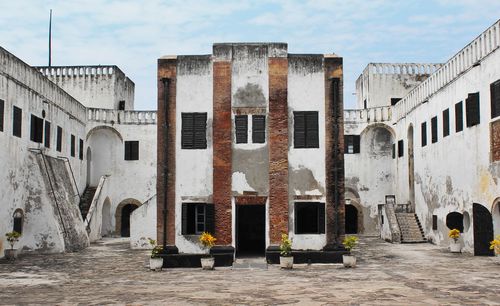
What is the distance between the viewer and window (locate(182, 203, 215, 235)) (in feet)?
60.3

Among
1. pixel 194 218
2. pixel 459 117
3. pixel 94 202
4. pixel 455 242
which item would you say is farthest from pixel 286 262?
pixel 94 202

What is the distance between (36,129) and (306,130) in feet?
41.8

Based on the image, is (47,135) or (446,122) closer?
(446,122)

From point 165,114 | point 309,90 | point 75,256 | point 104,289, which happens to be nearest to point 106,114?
point 75,256

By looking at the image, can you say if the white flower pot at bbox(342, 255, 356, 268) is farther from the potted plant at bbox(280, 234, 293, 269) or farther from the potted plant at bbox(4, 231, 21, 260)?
the potted plant at bbox(4, 231, 21, 260)

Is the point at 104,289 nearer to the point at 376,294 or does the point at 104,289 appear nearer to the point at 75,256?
the point at 376,294

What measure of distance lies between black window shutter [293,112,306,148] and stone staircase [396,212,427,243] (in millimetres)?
10967

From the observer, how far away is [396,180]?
105 ft

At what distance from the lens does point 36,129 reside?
2441cm

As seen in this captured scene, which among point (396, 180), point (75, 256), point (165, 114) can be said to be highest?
point (165, 114)

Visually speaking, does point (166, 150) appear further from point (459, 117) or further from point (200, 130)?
point (459, 117)

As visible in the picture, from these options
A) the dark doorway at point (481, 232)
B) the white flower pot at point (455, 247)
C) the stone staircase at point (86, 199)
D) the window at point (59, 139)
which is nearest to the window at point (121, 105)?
the stone staircase at point (86, 199)

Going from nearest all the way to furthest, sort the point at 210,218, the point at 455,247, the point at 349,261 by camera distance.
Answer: the point at 349,261 → the point at 210,218 → the point at 455,247

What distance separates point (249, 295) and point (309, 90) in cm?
848
